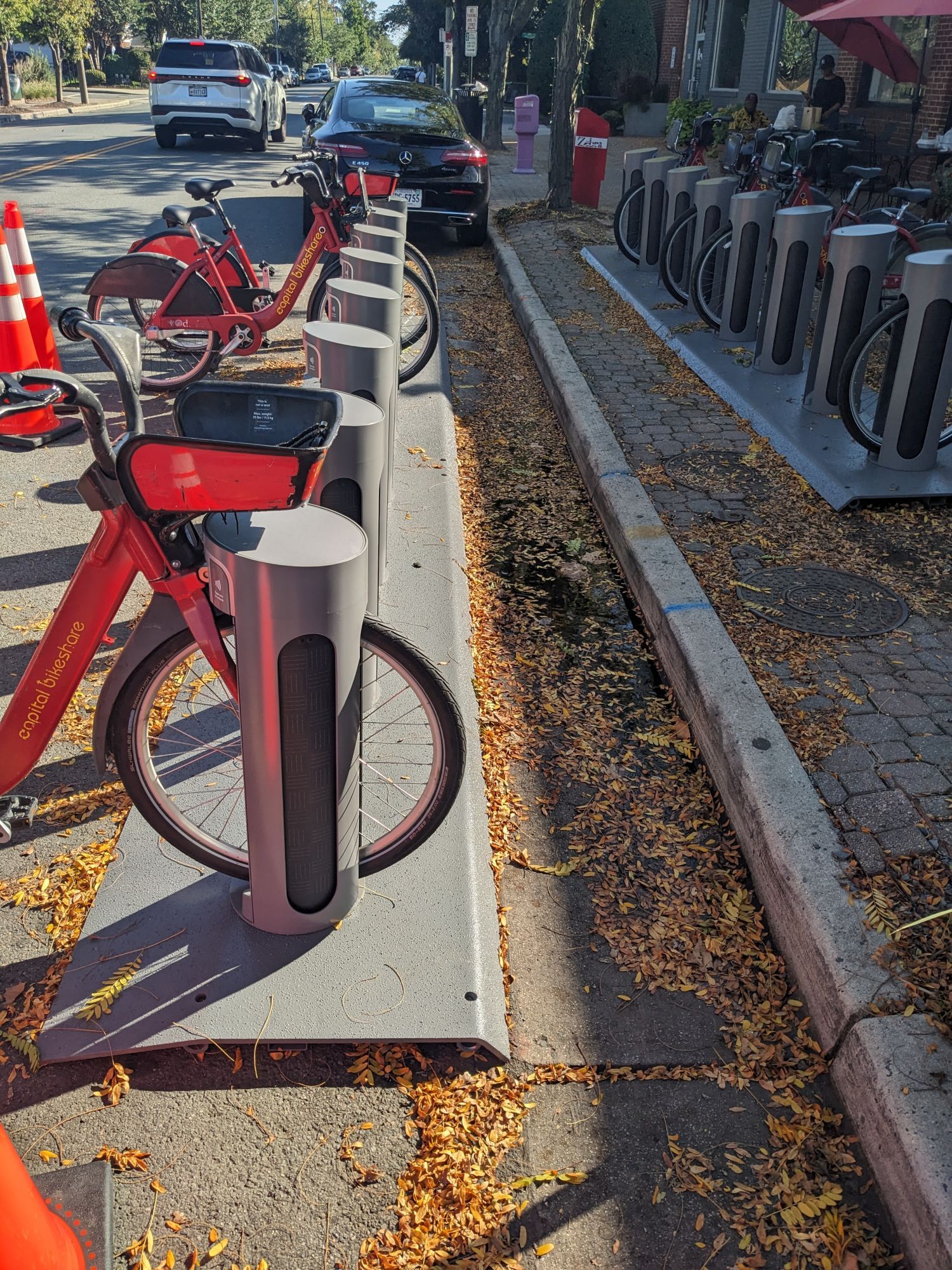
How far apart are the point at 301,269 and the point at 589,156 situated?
9547 mm

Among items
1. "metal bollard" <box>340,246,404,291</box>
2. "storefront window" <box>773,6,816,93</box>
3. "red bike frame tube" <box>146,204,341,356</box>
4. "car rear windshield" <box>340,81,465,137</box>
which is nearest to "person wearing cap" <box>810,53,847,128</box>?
"storefront window" <box>773,6,816,93</box>

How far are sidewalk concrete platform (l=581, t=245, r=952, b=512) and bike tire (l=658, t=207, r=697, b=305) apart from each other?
0.58 feet

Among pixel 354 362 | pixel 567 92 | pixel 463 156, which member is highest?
pixel 567 92

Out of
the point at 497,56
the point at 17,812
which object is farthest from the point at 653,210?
the point at 497,56

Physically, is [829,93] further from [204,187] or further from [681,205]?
[204,187]

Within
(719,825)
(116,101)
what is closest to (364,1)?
(116,101)

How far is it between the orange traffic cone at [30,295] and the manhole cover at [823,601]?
4551 millimetres

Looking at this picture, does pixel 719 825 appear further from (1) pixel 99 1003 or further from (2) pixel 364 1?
(2) pixel 364 1

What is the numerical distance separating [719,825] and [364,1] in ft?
491

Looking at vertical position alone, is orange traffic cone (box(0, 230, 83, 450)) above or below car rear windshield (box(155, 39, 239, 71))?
below

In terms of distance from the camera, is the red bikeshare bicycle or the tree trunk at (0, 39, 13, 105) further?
the tree trunk at (0, 39, 13, 105)

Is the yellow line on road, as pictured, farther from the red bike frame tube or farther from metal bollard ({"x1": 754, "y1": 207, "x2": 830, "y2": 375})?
metal bollard ({"x1": 754, "y1": 207, "x2": 830, "y2": 375})

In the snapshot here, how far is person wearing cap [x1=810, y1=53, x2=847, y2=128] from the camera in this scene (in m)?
17.2

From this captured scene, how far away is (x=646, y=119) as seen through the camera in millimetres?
29344
